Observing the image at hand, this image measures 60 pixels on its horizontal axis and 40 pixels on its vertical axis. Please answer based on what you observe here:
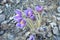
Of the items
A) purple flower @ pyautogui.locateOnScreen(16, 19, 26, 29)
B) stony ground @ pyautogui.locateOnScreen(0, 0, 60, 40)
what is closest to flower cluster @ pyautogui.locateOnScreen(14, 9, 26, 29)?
purple flower @ pyautogui.locateOnScreen(16, 19, 26, 29)

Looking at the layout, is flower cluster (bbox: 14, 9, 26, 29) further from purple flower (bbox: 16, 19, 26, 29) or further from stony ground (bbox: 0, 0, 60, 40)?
stony ground (bbox: 0, 0, 60, 40)

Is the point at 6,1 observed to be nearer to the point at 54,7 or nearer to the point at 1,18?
the point at 1,18

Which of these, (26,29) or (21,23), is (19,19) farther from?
(26,29)

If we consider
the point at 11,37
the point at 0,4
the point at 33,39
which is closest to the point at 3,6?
the point at 0,4

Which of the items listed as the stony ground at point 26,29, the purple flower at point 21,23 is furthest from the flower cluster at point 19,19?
the stony ground at point 26,29

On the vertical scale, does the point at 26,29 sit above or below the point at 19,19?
below

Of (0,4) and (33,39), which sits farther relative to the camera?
(0,4)

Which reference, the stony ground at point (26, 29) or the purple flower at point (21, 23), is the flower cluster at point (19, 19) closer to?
the purple flower at point (21, 23)

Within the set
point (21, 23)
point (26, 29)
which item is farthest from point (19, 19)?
point (26, 29)
